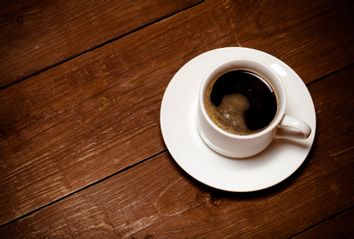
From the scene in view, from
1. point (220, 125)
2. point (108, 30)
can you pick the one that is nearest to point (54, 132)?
point (108, 30)

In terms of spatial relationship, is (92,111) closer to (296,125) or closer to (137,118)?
(137,118)

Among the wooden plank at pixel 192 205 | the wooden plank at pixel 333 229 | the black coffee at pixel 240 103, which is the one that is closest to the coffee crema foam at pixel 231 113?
the black coffee at pixel 240 103

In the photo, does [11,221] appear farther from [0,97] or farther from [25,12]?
[25,12]

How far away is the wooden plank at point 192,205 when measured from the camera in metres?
0.83

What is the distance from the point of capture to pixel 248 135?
2.29 ft

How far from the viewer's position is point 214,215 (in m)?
0.83

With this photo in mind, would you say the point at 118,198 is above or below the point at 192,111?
below

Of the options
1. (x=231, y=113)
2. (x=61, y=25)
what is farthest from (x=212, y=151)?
(x=61, y=25)

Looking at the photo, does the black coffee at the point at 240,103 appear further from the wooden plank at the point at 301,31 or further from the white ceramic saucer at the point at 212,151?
the wooden plank at the point at 301,31

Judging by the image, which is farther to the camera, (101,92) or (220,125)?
(101,92)

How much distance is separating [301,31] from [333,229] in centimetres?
46

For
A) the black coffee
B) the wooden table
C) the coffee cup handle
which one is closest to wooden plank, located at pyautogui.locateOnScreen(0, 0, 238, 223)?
the wooden table

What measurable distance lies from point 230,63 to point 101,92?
1.05ft

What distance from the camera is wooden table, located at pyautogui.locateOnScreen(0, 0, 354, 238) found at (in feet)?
2.72
